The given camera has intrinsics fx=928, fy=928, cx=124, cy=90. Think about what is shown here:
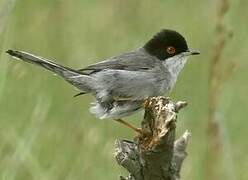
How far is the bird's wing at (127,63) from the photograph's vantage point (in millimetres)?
6781

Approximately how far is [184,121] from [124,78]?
1.47 m

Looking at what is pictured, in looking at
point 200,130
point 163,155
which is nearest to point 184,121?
point 200,130

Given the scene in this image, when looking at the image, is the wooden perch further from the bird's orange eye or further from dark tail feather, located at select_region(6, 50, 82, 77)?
the bird's orange eye

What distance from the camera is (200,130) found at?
808 cm

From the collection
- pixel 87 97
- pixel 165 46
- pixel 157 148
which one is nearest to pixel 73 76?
pixel 165 46

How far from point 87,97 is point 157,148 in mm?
3874

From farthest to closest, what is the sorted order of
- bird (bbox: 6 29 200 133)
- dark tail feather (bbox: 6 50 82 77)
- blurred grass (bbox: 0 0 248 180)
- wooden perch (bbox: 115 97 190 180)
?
bird (bbox: 6 29 200 133)
dark tail feather (bbox: 6 50 82 77)
blurred grass (bbox: 0 0 248 180)
wooden perch (bbox: 115 97 190 180)

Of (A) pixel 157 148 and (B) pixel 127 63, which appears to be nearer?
(A) pixel 157 148

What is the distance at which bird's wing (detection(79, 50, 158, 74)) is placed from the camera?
22.2ft

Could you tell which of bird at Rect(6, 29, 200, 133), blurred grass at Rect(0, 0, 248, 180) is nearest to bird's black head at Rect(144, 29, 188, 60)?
bird at Rect(6, 29, 200, 133)

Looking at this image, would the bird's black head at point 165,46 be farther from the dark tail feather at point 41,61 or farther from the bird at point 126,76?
the dark tail feather at point 41,61

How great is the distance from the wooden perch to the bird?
1.41 meters

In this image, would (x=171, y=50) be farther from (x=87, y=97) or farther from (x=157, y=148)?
(x=157, y=148)

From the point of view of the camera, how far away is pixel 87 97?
27.6 feet
